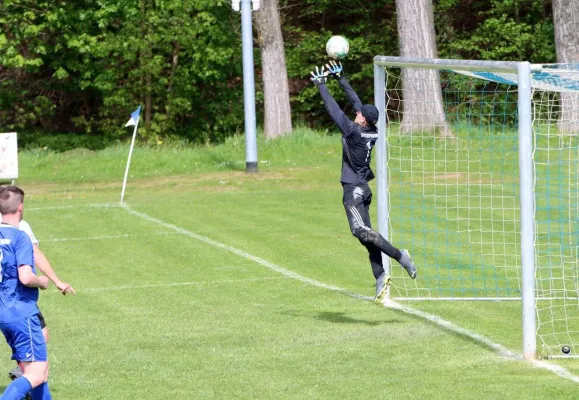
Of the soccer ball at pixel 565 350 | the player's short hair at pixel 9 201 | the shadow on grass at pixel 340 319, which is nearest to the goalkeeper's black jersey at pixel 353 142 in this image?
the shadow on grass at pixel 340 319

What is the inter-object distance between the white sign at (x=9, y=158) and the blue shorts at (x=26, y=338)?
19433 millimetres

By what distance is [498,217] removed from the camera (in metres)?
20.0

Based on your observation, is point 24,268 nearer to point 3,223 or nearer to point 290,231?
point 3,223

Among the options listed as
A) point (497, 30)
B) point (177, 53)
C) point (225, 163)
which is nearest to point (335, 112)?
point (225, 163)

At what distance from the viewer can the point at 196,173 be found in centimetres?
2850

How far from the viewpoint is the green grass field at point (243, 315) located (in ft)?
30.8

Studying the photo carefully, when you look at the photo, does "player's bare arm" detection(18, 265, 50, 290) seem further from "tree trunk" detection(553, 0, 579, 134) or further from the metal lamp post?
"tree trunk" detection(553, 0, 579, 134)

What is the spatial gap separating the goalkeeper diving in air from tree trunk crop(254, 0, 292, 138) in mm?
20350

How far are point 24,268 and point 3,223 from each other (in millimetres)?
383

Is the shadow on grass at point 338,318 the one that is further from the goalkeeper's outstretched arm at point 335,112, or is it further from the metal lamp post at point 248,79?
the metal lamp post at point 248,79

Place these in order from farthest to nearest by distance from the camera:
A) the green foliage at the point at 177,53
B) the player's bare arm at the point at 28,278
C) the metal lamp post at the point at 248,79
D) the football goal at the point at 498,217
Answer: the green foliage at the point at 177,53 → the metal lamp post at the point at 248,79 → the football goal at the point at 498,217 → the player's bare arm at the point at 28,278

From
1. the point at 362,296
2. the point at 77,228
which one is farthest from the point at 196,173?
the point at 362,296

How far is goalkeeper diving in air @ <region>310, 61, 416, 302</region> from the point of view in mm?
11844

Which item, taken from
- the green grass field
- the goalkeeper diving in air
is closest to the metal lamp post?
the green grass field
